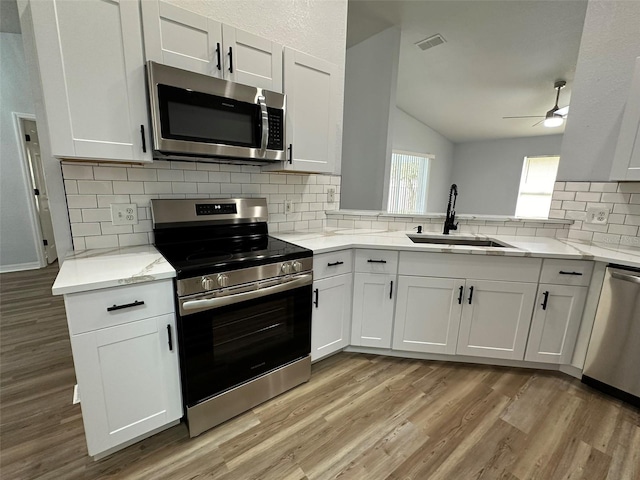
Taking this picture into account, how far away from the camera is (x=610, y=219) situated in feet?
7.09

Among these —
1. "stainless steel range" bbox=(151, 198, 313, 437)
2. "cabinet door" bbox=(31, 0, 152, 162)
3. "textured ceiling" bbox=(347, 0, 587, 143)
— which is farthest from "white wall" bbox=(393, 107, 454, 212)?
"cabinet door" bbox=(31, 0, 152, 162)

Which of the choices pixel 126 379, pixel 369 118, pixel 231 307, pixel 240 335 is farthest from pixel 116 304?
pixel 369 118

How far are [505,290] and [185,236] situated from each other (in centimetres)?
216

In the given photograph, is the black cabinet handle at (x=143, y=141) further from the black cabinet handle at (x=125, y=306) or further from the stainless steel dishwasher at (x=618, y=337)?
the stainless steel dishwasher at (x=618, y=337)

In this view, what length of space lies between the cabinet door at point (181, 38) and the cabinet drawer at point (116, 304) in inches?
43.8

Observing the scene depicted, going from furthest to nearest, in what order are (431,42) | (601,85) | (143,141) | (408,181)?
(408,181) → (431,42) → (601,85) → (143,141)

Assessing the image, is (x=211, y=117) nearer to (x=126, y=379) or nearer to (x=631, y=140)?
(x=126, y=379)

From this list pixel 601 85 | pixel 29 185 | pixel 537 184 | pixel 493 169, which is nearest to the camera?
pixel 601 85

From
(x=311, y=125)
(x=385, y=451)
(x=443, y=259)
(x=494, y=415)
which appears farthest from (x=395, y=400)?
(x=311, y=125)

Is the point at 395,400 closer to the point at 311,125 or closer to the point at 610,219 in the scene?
the point at 311,125

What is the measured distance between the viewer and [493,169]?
7242 millimetres

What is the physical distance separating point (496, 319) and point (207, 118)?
2.27m

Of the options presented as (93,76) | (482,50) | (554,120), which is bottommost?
(93,76)

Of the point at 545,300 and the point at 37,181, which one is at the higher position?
the point at 37,181
